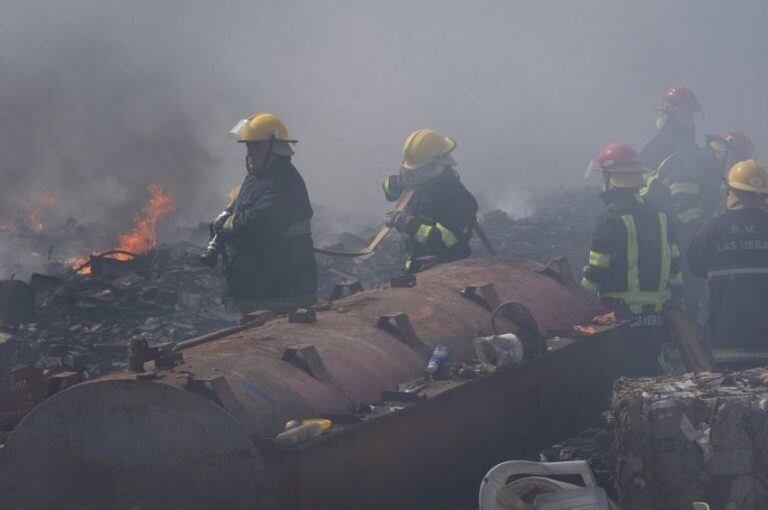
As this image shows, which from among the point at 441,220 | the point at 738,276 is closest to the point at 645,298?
the point at 738,276

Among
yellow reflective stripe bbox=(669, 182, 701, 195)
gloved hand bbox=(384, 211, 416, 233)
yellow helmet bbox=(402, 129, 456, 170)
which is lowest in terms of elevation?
yellow reflective stripe bbox=(669, 182, 701, 195)

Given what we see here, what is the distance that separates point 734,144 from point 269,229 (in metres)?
6.72

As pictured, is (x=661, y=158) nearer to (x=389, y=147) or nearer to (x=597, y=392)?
(x=597, y=392)

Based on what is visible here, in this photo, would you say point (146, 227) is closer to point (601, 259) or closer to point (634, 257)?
point (601, 259)

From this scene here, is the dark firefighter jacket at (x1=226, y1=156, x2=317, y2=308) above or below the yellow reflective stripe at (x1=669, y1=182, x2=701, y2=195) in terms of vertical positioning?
above

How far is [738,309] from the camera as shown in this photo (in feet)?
22.1

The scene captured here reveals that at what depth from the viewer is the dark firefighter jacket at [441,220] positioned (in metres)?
8.20

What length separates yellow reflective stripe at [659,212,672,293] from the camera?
24.5 ft

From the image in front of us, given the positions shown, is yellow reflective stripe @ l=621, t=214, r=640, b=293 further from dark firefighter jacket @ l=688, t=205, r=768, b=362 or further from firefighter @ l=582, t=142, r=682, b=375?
dark firefighter jacket @ l=688, t=205, r=768, b=362

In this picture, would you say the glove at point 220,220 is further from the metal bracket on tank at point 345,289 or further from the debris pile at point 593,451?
the debris pile at point 593,451

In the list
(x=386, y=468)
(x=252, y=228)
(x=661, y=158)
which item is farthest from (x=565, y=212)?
(x=386, y=468)

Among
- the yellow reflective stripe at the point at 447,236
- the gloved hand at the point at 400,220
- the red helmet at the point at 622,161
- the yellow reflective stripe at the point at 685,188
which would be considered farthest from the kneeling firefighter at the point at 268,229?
the yellow reflective stripe at the point at 685,188

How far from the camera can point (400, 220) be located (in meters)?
8.28

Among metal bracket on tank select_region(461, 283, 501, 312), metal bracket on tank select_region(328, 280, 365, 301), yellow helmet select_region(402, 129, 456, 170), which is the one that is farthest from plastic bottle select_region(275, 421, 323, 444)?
yellow helmet select_region(402, 129, 456, 170)
